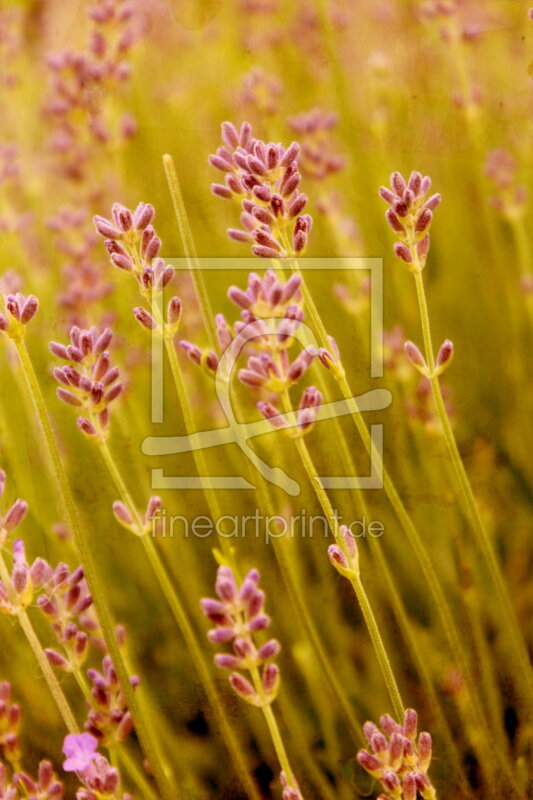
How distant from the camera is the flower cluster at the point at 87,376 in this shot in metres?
1.00

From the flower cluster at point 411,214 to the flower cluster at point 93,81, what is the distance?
3.55ft

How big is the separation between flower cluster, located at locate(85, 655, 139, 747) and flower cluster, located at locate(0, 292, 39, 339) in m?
0.50

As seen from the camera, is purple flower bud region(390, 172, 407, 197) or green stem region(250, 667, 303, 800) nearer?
green stem region(250, 667, 303, 800)

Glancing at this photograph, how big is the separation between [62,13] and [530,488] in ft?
6.08

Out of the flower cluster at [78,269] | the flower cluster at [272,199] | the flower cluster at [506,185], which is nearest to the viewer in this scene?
the flower cluster at [272,199]

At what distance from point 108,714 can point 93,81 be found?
1.46 meters

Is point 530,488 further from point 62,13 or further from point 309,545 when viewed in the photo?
point 62,13

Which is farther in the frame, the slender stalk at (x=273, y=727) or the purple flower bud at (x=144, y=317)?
the purple flower bud at (x=144, y=317)

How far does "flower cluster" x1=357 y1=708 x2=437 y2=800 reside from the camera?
944 millimetres

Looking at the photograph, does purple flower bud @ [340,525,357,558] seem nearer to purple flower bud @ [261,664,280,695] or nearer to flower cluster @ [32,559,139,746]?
purple flower bud @ [261,664,280,695]

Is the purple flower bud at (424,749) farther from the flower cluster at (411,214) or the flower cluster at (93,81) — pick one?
the flower cluster at (93,81)

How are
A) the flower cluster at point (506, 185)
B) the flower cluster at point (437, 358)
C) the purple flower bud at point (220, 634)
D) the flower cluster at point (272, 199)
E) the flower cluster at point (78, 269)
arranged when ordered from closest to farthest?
the purple flower bud at point (220, 634), the flower cluster at point (272, 199), the flower cluster at point (437, 358), the flower cluster at point (78, 269), the flower cluster at point (506, 185)

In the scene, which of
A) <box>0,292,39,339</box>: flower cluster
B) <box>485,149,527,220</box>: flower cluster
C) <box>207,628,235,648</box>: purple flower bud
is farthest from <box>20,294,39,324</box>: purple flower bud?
<box>485,149,527,220</box>: flower cluster

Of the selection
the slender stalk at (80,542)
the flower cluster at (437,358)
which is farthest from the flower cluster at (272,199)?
the slender stalk at (80,542)
